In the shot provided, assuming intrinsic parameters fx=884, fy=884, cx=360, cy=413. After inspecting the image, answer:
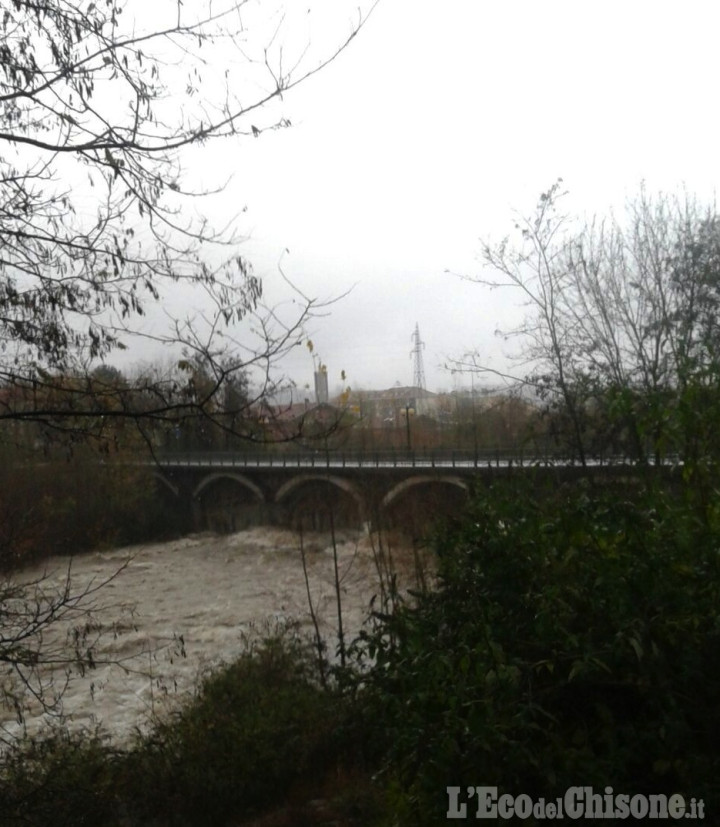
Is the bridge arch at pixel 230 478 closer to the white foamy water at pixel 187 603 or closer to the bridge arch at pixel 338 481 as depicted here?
the white foamy water at pixel 187 603

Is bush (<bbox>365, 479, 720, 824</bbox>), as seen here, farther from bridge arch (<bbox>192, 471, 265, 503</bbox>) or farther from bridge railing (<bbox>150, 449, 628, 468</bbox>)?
bridge arch (<bbox>192, 471, 265, 503</bbox>)

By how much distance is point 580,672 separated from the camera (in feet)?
5.84

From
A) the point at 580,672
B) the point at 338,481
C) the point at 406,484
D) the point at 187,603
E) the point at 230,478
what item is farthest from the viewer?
the point at 187,603

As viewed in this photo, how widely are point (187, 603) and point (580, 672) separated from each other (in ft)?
29.4

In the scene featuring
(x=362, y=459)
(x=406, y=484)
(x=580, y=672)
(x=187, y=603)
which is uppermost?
(x=362, y=459)

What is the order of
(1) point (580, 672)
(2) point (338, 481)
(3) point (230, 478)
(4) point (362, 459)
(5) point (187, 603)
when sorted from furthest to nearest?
(5) point (187, 603) → (3) point (230, 478) → (2) point (338, 481) → (4) point (362, 459) → (1) point (580, 672)

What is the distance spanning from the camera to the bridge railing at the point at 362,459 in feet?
16.3

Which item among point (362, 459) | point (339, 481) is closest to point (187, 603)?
point (339, 481)

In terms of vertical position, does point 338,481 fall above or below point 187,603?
above

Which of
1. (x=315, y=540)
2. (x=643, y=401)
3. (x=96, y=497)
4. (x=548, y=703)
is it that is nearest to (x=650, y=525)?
(x=643, y=401)

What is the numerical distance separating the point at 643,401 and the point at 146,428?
1.76 metres

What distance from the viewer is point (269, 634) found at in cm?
683

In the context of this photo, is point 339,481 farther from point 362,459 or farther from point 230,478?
point 230,478

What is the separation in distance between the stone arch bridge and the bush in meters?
2.10
